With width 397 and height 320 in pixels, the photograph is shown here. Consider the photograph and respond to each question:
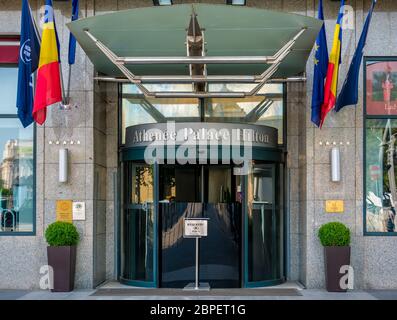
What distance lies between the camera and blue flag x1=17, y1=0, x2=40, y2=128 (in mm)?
9603

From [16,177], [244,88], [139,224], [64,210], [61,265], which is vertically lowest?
[61,265]

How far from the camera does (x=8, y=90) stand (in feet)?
37.0

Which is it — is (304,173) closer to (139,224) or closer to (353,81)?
(353,81)

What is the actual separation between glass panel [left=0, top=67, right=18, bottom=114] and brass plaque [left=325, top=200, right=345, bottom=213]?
22.3 ft

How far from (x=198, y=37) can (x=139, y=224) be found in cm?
410

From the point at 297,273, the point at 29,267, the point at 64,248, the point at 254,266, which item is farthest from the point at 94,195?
the point at 297,273

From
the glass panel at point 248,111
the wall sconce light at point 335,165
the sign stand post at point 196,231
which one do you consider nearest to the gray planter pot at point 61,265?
the sign stand post at point 196,231

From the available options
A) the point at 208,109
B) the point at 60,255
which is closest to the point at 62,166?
the point at 60,255

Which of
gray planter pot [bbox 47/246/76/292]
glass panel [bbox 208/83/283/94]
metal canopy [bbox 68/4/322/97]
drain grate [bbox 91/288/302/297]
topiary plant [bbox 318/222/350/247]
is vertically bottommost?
drain grate [bbox 91/288/302/297]

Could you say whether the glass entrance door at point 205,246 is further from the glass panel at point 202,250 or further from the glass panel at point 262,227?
the glass panel at point 262,227

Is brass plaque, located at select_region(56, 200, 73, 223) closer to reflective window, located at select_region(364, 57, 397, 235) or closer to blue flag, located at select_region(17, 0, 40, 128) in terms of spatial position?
blue flag, located at select_region(17, 0, 40, 128)

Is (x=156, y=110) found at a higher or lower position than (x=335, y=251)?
higher

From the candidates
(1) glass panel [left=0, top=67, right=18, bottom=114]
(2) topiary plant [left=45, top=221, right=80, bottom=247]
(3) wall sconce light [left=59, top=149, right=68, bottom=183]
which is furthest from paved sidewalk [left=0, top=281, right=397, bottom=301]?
(1) glass panel [left=0, top=67, right=18, bottom=114]

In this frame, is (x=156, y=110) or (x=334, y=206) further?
(x=156, y=110)
